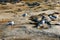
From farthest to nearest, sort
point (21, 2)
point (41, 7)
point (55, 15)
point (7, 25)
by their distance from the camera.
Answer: point (21, 2) → point (41, 7) → point (55, 15) → point (7, 25)

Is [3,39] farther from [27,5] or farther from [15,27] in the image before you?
[27,5]

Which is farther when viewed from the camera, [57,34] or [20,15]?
[20,15]

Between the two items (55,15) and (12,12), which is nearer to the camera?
(55,15)

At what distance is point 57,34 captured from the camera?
861 inches

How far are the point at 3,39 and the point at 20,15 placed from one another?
9.60 meters

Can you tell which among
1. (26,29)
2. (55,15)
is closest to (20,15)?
(55,15)

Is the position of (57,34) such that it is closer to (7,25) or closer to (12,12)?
(7,25)

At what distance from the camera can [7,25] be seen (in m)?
24.9

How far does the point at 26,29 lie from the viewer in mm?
23297

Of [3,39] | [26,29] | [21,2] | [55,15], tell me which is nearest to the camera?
[3,39]

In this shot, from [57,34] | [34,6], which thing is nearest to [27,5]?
[34,6]

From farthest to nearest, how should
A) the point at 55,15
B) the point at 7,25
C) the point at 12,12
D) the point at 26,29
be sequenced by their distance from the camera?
the point at 12,12, the point at 55,15, the point at 7,25, the point at 26,29

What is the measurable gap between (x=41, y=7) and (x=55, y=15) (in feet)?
23.1

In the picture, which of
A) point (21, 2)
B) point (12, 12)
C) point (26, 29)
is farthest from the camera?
point (21, 2)
